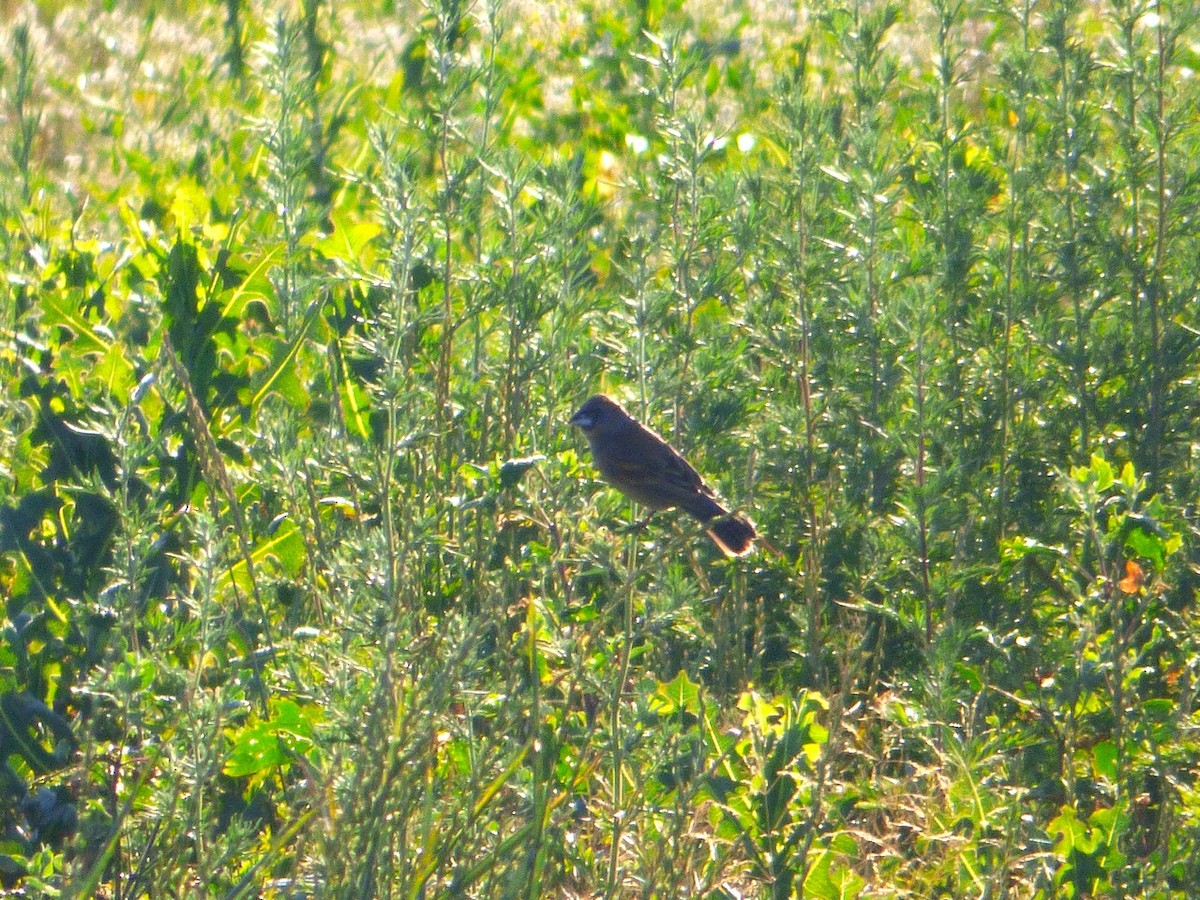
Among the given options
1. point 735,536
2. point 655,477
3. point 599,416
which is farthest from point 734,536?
point 599,416

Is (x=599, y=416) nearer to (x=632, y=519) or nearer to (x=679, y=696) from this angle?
(x=632, y=519)

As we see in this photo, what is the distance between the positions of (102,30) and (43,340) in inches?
203

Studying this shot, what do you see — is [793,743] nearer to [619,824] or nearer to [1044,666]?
[619,824]

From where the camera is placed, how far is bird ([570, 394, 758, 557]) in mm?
4504

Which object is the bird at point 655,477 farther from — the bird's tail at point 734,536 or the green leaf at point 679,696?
the green leaf at point 679,696

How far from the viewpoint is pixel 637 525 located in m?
4.04

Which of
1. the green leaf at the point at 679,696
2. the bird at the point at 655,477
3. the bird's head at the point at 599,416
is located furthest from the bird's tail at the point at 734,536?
the green leaf at the point at 679,696

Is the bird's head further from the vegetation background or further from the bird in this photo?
the vegetation background

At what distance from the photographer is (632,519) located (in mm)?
4434

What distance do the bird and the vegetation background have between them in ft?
0.34

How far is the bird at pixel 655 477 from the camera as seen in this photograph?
177 inches

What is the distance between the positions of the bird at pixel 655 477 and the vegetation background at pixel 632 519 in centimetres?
10

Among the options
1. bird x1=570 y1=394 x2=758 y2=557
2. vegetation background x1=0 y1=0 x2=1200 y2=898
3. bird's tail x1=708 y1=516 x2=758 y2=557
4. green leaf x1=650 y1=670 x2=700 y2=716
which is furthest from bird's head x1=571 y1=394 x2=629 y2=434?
green leaf x1=650 y1=670 x2=700 y2=716

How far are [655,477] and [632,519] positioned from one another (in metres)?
0.52
